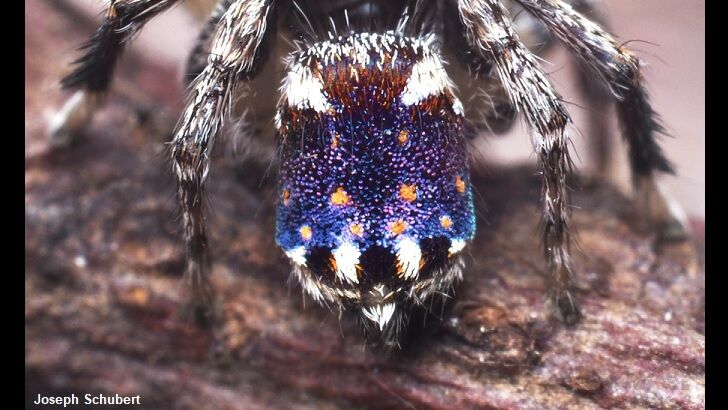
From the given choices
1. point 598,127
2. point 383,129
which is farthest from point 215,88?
point 598,127

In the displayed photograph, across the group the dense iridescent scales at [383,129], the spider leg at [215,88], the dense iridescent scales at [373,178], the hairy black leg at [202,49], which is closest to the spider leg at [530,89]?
the dense iridescent scales at [383,129]

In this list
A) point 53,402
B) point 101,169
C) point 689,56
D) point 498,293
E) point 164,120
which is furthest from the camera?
point 689,56

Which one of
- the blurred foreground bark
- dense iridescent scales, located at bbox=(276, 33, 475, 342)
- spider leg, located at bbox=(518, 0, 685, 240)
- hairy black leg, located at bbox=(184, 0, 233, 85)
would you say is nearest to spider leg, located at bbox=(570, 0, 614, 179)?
the blurred foreground bark

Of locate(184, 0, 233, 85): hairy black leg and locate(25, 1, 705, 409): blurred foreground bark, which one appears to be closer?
locate(25, 1, 705, 409): blurred foreground bark

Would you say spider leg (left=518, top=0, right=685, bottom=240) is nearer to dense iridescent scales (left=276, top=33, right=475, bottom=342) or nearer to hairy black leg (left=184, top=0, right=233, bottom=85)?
dense iridescent scales (left=276, top=33, right=475, bottom=342)

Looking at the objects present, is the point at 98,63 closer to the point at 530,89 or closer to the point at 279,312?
the point at 279,312
